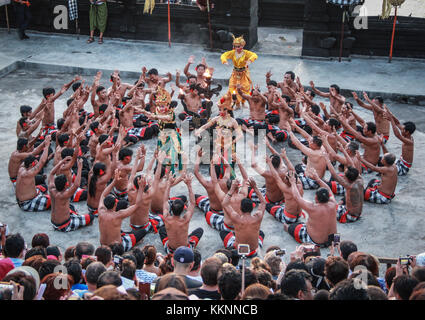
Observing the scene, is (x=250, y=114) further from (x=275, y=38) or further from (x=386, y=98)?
(x=275, y=38)

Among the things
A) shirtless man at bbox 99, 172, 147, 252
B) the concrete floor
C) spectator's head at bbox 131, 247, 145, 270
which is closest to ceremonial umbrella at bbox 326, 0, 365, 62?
the concrete floor

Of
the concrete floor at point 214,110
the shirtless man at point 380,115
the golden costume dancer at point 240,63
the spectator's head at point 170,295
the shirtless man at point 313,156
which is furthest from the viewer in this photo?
the golden costume dancer at point 240,63

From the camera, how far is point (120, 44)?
17594 mm

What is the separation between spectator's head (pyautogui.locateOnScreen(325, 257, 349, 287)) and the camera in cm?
544

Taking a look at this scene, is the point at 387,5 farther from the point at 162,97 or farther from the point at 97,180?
the point at 97,180

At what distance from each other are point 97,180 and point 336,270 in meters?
4.44

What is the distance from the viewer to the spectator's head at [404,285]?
489 centimetres

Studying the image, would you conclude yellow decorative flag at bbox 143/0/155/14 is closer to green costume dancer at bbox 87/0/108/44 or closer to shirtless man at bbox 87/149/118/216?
green costume dancer at bbox 87/0/108/44

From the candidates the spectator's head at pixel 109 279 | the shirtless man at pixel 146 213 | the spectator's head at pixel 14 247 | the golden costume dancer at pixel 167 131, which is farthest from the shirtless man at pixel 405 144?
the spectator's head at pixel 14 247

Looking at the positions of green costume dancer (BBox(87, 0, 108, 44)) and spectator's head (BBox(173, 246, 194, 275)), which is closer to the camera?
spectator's head (BBox(173, 246, 194, 275))

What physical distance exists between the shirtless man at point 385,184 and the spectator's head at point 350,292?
177 inches

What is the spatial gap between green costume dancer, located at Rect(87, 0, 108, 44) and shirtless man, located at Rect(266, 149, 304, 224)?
36.4 feet

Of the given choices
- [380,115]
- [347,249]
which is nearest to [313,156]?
[380,115]

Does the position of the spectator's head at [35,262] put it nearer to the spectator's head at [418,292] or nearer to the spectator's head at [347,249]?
the spectator's head at [347,249]
